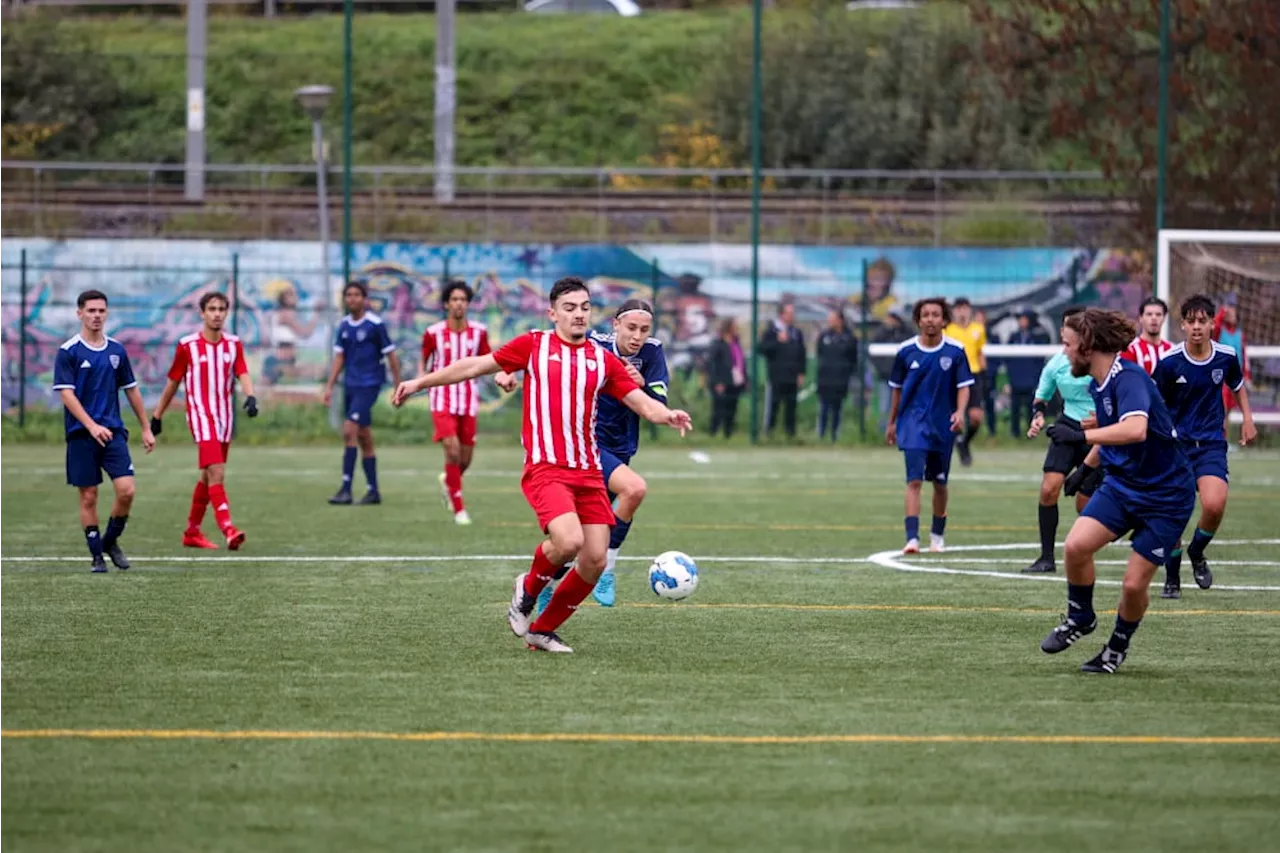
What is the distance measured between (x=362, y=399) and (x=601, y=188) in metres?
17.4

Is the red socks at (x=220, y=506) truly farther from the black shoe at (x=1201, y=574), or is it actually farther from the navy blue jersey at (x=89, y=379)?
the black shoe at (x=1201, y=574)

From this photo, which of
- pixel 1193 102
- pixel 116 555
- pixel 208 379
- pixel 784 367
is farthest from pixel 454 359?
pixel 1193 102

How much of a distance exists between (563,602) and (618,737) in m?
2.15

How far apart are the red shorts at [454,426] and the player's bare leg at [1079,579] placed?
859 centimetres

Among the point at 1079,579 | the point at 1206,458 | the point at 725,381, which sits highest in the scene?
the point at 1206,458

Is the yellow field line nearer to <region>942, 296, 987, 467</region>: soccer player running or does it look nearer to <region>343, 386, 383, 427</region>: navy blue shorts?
<region>343, 386, 383, 427</region>: navy blue shorts

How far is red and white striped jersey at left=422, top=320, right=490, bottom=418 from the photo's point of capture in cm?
1661

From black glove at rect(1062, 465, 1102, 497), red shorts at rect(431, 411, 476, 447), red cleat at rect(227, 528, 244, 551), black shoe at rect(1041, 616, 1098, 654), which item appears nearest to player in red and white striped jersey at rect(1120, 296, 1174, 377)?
black glove at rect(1062, 465, 1102, 497)

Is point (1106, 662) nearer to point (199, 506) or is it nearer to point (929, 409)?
point (929, 409)

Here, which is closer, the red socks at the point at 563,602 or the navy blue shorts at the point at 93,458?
the red socks at the point at 563,602

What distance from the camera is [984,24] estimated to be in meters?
33.0

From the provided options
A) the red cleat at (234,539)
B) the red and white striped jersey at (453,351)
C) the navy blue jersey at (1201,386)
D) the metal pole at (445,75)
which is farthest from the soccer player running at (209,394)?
the metal pole at (445,75)

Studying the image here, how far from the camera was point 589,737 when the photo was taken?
7.04 m

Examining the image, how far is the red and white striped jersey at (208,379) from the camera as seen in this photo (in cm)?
1403
